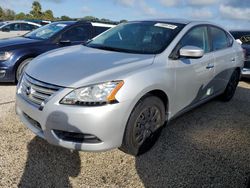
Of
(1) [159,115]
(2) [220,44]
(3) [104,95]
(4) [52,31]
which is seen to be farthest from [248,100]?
(4) [52,31]

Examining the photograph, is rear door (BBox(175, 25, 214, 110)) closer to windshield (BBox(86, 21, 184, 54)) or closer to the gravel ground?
windshield (BBox(86, 21, 184, 54))

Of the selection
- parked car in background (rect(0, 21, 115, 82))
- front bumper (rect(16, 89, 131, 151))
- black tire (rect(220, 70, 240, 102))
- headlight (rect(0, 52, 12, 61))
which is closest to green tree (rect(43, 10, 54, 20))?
parked car in background (rect(0, 21, 115, 82))

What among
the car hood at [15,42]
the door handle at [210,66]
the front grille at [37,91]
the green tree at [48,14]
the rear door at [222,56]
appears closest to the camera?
the front grille at [37,91]

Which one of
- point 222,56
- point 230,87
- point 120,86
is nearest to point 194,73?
point 222,56

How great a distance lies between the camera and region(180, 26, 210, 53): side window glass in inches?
147

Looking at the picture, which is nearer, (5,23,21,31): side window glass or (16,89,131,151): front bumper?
(16,89,131,151): front bumper

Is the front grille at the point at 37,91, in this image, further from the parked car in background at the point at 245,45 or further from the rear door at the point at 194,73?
the parked car in background at the point at 245,45

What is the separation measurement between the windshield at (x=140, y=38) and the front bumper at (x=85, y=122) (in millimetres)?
1116

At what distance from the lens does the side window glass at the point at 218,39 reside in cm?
449

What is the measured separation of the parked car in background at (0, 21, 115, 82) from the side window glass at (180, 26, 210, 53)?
3.30 metres

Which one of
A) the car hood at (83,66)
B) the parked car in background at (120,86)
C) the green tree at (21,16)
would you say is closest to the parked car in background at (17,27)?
the parked car in background at (120,86)

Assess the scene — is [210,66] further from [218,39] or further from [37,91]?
[37,91]

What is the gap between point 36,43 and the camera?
6.05m

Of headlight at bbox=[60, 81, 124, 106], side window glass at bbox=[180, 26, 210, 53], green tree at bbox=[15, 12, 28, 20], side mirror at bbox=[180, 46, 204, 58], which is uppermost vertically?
side window glass at bbox=[180, 26, 210, 53]
